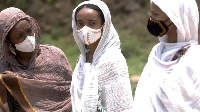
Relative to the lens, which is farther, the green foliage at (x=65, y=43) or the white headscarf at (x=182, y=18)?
the green foliage at (x=65, y=43)

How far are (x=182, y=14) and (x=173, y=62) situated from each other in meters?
0.41

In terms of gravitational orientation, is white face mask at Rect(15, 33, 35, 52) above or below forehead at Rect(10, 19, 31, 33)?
below

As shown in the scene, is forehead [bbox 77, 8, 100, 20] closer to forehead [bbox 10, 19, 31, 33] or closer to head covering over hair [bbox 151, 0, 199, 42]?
forehead [bbox 10, 19, 31, 33]

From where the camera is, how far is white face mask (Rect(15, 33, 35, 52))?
561cm

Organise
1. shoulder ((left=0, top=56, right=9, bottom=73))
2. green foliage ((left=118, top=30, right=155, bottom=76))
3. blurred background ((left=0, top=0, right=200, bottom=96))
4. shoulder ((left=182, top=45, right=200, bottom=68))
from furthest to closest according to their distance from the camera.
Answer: blurred background ((left=0, top=0, right=200, bottom=96)), green foliage ((left=118, top=30, right=155, bottom=76)), shoulder ((left=0, top=56, right=9, bottom=73)), shoulder ((left=182, top=45, right=200, bottom=68))

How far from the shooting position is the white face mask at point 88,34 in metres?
5.13

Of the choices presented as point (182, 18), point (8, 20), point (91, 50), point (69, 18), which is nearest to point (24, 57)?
point (8, 20)

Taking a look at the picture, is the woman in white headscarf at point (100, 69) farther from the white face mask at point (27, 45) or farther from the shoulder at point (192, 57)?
the shoulder at point (192, 57)

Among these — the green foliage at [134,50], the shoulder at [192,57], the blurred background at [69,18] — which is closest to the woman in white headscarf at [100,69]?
the shoulder at [192,57]

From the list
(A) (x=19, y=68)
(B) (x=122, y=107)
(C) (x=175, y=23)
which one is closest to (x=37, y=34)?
(A) (x=19, y=68)

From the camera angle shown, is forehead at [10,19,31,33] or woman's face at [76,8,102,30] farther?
forehead at [10,19,31,33]

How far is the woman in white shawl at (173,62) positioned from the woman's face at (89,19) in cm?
66

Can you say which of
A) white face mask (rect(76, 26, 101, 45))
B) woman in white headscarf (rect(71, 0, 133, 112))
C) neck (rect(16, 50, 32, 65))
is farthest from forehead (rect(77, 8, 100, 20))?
neck (rect(16, 50, 32, 65))

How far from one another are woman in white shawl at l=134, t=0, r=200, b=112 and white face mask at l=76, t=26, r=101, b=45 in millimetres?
641
